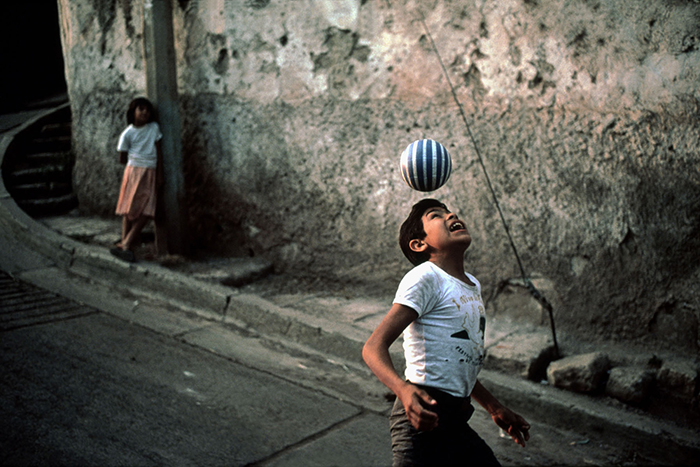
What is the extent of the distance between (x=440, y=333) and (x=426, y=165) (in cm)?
67

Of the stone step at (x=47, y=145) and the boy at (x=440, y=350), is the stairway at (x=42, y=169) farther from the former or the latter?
the boy at (x=440, y=350)

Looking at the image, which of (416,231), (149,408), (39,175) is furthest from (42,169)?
(416,231)

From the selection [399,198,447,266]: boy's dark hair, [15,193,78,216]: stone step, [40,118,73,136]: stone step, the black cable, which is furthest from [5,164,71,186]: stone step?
[399,198,447,266]: boy's dark hair

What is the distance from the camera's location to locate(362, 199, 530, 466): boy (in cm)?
200

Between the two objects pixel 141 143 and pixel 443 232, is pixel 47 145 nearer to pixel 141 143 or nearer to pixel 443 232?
pixel 141 143

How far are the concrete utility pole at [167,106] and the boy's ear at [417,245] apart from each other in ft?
14.2

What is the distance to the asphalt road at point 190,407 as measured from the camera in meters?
3.15

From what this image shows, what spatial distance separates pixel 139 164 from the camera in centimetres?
595

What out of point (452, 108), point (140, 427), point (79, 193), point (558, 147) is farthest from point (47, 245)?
point (558, 147)

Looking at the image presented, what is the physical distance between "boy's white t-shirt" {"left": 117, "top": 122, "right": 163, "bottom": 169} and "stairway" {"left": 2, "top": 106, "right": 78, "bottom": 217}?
2.05 meters

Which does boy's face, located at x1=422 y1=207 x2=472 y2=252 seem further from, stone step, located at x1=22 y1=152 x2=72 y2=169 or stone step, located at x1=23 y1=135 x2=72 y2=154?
stone step, located at x1=23 y1=135 x2=72 y2=154

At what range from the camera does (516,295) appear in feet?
15.4

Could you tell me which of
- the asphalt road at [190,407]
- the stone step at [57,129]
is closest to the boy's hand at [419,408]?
the asphalt road at [190,407]

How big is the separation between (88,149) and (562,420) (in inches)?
230
